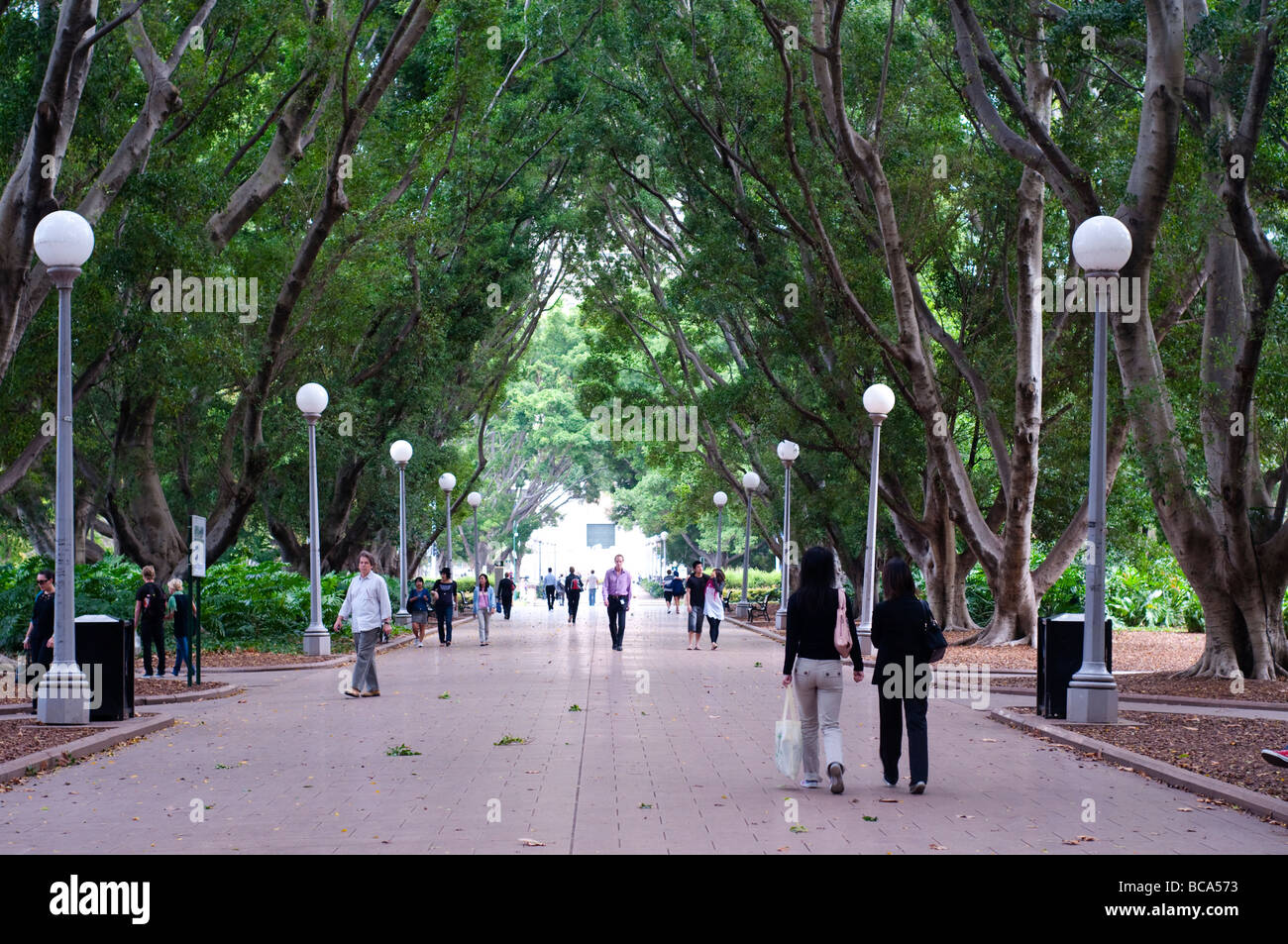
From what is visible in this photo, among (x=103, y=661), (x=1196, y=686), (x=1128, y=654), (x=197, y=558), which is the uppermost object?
(x=197, y=558)

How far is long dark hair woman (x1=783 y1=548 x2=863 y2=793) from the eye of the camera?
975cm

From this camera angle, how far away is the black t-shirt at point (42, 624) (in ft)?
52.1

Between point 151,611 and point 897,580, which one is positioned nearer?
point 897,580

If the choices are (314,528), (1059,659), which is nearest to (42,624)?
(314,528)

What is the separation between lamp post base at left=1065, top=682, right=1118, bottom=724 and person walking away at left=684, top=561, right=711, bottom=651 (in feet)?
47.8

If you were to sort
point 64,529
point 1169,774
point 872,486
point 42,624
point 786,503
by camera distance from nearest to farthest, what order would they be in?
point 1169,774, point 64,529, point 42,624, point 872,486, point 786,503

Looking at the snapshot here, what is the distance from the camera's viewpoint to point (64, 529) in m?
13.5

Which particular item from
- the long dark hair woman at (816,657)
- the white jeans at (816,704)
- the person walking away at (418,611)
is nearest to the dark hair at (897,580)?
the long dark hair woman at (816,657)

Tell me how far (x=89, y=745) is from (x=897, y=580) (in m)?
6.83

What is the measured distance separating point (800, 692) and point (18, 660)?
15378mm

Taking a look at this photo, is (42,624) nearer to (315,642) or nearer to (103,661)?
(103,661)

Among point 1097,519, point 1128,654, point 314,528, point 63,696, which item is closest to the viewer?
point 63,696

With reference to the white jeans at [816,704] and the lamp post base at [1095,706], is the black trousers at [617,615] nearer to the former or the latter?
the lamp post base at [1095,706]

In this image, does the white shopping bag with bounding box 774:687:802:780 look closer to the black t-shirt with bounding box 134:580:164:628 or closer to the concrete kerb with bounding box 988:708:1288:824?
the concrete kerb with bounding box 988:708:1288:824
